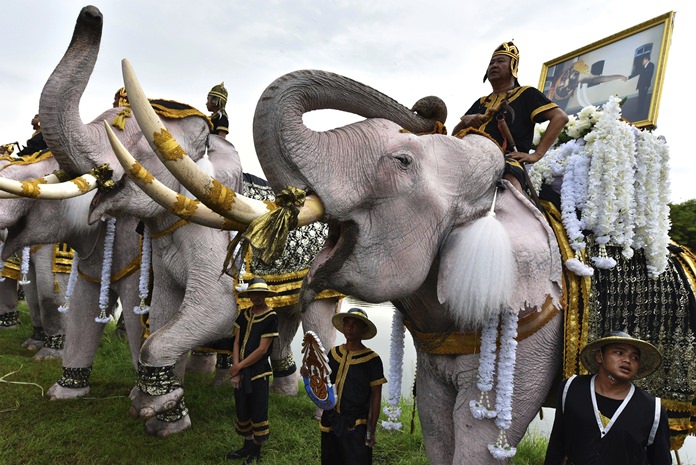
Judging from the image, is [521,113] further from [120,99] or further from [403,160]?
[120,99]

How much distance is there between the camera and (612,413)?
1744mm

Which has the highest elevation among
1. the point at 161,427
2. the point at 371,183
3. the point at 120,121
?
the point at 120,121

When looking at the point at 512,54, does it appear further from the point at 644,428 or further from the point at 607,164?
the point at 644,428

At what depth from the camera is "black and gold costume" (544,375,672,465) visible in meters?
1.68

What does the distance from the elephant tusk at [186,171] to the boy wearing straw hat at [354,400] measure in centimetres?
143

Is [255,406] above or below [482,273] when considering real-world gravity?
below

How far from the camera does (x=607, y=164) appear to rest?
2.16m

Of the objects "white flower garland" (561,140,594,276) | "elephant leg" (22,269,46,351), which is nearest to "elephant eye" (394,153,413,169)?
"white flower garland" (561,140,594,276)

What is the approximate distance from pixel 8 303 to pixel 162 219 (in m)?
5.68

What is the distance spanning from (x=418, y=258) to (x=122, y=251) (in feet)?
11.3

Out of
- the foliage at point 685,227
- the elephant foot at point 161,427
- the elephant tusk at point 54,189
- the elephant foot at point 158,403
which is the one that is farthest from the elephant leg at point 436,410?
the foliage at point 685,227

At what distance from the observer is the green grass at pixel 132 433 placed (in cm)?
356

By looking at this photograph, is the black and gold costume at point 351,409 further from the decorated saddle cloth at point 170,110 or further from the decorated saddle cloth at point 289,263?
the decorated saddle cloth at point 170,110

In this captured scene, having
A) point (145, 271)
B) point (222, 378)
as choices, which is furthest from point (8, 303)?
point (145, 271)
